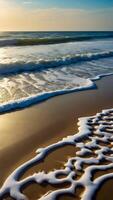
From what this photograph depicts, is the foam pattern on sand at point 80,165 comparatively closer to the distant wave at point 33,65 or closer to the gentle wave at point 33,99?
the gentle wave at point 33,99

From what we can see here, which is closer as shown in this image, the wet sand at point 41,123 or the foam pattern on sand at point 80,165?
the foam pattern on sand at point 80,165

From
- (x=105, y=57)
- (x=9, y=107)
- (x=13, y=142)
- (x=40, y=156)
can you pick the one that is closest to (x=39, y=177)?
(x=40, y=156)

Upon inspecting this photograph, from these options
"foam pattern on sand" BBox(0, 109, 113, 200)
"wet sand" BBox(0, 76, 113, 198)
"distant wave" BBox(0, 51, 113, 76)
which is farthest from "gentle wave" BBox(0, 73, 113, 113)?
"distant wave" BBox(0, 51, 113, 76)

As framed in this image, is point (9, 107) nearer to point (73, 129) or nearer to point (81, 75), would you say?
point (73, 129)

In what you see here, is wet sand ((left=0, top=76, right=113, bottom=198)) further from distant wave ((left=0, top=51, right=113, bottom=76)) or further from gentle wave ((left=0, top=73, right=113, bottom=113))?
distant wave ((left=0, top=51, right=113, bottom=76))

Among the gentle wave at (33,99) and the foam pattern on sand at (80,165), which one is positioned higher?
the foam pattern on sand at (80,165)

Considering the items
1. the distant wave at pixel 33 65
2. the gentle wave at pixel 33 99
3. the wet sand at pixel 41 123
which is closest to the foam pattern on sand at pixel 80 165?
the wet sand at pixel 41 123
